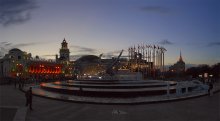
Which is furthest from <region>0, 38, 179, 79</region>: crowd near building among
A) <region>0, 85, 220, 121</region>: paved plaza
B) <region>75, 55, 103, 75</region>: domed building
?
<region>0, 85, 220, 121</region>: paved plaza

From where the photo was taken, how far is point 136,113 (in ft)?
53.8

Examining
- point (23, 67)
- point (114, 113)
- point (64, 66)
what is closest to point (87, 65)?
point (64, 66)

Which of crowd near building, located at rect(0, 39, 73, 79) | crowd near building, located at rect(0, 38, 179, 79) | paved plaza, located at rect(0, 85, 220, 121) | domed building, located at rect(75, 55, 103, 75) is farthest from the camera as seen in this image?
domed building, located at rect(75, 55, 103, 75)

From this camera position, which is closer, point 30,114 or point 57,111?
point 30,114

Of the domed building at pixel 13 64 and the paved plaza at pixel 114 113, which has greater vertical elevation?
the domed building at pixel 13 64

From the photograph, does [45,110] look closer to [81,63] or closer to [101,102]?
Answer: [101,102]

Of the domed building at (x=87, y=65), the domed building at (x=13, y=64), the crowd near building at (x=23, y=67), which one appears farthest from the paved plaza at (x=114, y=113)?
the domed building at (x=87, y=65)

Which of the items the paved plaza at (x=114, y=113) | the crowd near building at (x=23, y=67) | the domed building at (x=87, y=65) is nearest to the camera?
the paved plaza at (x=114, y=113)

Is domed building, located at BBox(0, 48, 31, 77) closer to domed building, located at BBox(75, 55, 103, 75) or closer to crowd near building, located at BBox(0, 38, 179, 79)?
crowd near building, located at BBox(0, 38, 179, 79)

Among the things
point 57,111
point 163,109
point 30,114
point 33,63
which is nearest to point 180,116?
point 163,109

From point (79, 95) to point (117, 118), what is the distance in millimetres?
11095

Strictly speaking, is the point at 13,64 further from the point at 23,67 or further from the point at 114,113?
the point at 114,113

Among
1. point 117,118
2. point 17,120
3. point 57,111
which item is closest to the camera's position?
point 17,120

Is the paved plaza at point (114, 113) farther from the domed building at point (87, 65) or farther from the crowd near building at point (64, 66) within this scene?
the domed building at point (87, 65)
